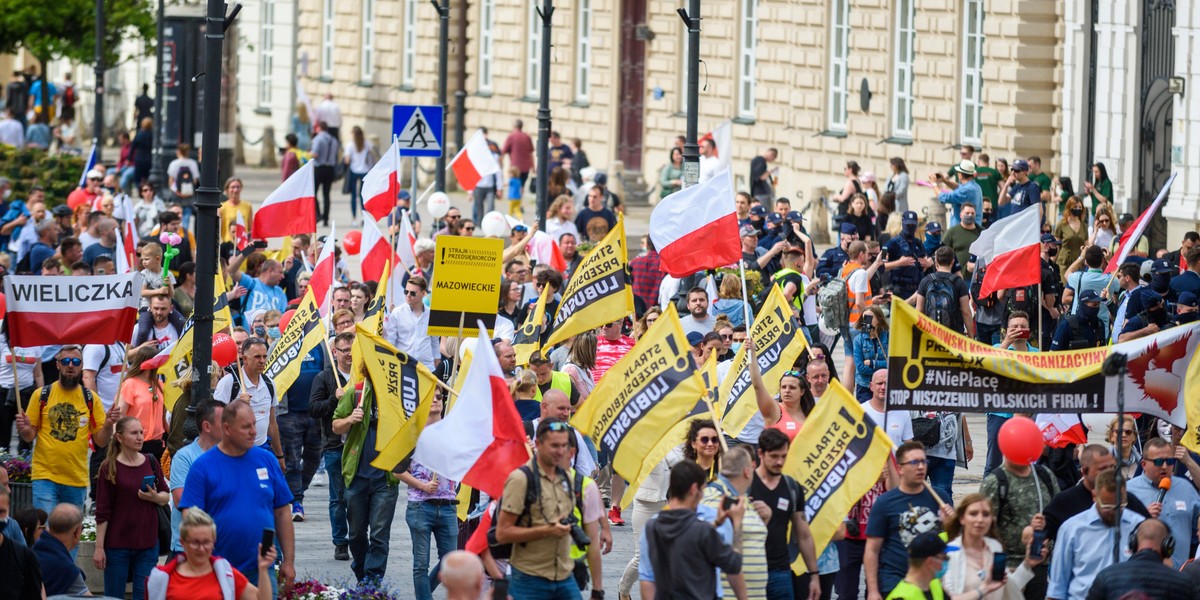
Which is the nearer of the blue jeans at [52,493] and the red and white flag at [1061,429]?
the blue jeans at [52,493]

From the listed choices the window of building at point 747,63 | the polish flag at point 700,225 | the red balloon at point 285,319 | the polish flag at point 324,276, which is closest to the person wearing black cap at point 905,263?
the polish flag at point 700,225

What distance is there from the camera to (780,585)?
1106 centimetres

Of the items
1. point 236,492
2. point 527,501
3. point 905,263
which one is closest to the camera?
point 527,501

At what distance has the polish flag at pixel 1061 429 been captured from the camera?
13820 mm

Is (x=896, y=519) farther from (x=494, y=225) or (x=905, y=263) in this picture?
(x=494, y=225)

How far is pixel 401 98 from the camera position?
4622cm

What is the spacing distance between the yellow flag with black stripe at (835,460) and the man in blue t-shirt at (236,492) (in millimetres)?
2842

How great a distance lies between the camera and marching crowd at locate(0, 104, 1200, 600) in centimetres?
1038

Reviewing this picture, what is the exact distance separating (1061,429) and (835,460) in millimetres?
2908

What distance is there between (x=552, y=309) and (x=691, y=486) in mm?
8828

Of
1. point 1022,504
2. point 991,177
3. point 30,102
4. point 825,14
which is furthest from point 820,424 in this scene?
point 30,102

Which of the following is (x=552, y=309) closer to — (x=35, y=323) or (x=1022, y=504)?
(x=35, y=323)

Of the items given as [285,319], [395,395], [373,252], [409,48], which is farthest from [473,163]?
[409,48]

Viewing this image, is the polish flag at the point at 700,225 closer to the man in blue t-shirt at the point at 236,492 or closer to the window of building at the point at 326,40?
the man in blue t-shirt at the point at 236,492
